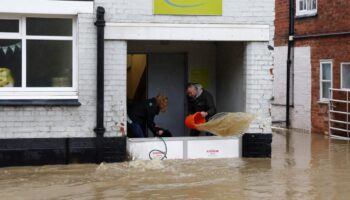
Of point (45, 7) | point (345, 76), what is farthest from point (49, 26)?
point (345, 76)

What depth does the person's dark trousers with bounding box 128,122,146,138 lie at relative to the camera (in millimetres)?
13078

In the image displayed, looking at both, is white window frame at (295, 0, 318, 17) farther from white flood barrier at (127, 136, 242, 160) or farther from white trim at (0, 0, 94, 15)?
white trim at (0, 0, 94, 15)

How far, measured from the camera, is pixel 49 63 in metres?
12.3

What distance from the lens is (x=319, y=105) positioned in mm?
19328

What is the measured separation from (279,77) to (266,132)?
848 cm

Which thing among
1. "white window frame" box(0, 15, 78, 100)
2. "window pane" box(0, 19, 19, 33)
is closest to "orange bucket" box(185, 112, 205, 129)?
"white window frame" box(0, 15, 78, 100)

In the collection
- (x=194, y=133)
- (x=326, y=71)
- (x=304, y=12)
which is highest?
(x=304, y=12)

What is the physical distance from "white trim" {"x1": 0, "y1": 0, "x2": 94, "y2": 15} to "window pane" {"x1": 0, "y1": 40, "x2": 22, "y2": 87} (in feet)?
2.12

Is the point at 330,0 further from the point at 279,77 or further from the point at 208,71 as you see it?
the point at 208,71

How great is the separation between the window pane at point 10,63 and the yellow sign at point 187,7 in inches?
107

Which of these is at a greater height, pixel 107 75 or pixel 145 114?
pixel 107 75

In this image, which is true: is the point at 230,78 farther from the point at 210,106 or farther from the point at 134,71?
the point at 134,71

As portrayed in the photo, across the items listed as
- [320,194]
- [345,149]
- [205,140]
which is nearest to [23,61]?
[205,140]

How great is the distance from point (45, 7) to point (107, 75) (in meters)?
1.69
